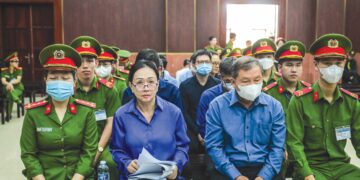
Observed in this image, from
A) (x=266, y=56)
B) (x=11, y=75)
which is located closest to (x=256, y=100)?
(x=266, y=56)

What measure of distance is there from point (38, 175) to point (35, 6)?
9647mm

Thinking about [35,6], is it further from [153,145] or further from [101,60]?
[153,145]

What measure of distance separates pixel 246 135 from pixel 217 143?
19cm

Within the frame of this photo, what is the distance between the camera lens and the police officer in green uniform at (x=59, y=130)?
8.64 feet

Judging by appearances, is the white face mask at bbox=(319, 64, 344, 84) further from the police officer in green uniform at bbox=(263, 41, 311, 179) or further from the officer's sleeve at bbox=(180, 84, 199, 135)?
the officer's sleeve at bbox=(180, 84, 199, 135)

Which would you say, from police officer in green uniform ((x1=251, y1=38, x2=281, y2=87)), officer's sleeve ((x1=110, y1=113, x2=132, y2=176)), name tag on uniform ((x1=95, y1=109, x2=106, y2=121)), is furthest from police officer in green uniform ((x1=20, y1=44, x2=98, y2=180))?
police officer in green uniform ((x1=251, y1=38, x2=281, y2=87))

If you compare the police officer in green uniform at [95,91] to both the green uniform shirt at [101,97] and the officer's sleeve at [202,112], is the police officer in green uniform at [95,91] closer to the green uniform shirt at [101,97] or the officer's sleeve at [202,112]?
the green uniform shirt at [101,97]

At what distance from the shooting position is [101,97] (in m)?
3.43

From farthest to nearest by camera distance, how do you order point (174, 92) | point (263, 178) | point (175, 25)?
point (175, 25) → point (174, 92) → point (263, 178)

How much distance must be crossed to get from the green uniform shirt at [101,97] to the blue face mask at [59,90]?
0.70 meters

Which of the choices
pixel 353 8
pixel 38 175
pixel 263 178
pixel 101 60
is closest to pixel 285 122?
pixel 263 178

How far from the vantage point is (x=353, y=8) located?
A: 11.2 meters

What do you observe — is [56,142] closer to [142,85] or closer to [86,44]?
[142,85]

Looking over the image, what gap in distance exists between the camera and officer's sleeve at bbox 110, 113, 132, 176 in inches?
100.0
